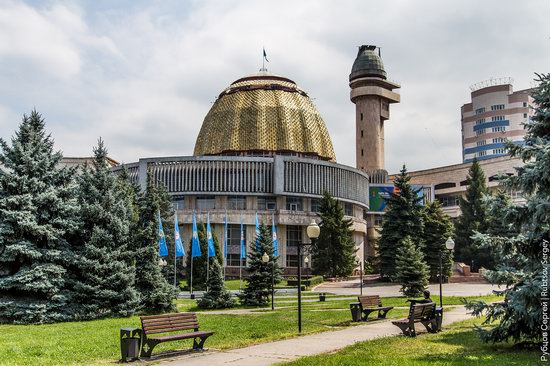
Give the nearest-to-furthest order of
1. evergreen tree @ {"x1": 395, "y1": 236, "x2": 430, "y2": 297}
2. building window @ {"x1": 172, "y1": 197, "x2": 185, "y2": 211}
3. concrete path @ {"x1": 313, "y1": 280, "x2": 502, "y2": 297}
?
evergreen tree @ {"x1": 395, "y1": 236, "x2": 430, "y2": 297}, concrete path @ {"x1": 313, "y1": 280, "x2": 502, "y2": 297}, building window @ {"x1": 172, "y1": 197, "x2": 185, "y2": 211}

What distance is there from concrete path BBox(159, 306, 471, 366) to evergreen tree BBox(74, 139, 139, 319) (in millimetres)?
10222

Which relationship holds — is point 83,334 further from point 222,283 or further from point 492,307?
point 222,283

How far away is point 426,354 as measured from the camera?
10430 millimetres

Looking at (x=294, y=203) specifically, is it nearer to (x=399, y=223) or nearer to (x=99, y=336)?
(x=399, y=223)

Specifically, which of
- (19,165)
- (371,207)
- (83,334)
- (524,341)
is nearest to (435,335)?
(524,341)

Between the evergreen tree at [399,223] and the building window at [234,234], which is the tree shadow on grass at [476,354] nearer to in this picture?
the evergreen tree at [399,223]

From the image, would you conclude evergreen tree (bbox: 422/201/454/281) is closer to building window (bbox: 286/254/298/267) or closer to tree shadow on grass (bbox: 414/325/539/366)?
building window (bbox: 286/254/298/267)

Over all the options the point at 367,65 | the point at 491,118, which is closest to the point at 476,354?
the point at 367,65

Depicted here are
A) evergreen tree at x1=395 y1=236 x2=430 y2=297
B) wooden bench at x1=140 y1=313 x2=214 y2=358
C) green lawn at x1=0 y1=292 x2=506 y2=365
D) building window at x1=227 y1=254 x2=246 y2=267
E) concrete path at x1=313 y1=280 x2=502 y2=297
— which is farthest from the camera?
building window at x1=227 y1=254 x2=246 y2=267

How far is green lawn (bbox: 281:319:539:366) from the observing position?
9352mm

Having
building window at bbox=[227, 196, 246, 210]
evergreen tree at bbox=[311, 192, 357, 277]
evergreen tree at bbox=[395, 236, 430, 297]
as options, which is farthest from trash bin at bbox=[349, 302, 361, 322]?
building window at bbox=[227, 196, 246, 210]

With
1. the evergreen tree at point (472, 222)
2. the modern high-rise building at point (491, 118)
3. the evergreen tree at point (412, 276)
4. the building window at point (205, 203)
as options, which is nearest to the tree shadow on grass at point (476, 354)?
the evergreen tree at point (412, 276)

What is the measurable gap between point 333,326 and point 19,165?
43.4 ft

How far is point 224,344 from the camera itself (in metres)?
12.9
